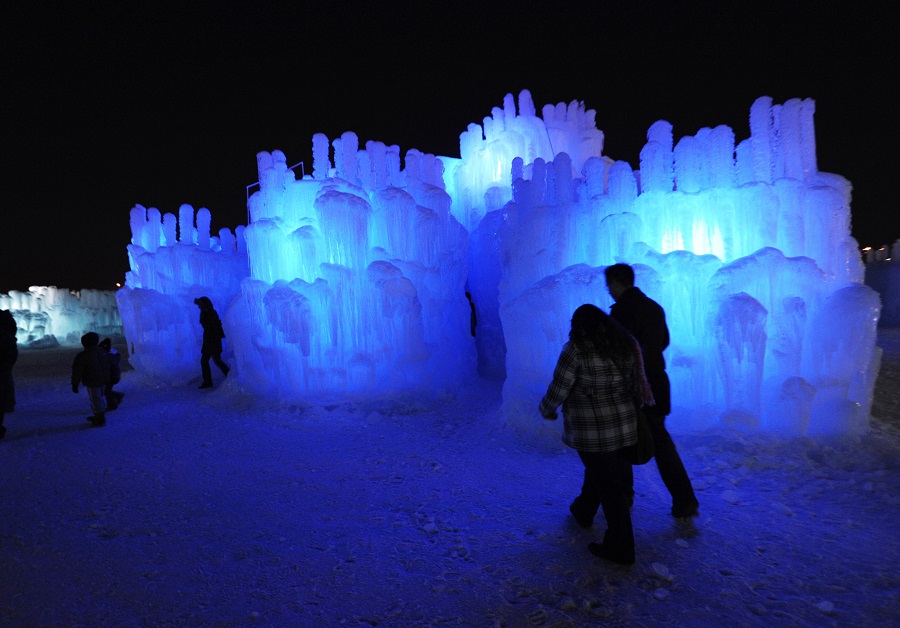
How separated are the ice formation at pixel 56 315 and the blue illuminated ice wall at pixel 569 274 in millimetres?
21080

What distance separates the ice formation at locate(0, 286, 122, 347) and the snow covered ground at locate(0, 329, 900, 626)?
2188 centimetres

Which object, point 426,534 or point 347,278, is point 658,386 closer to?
point 426,534

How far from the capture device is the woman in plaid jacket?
3.32m

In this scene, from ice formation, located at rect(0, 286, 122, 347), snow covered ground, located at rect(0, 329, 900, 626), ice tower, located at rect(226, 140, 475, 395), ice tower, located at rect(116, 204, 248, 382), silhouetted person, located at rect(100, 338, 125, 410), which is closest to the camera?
snow covered ground, located at rect(0, 329, 900, 626)

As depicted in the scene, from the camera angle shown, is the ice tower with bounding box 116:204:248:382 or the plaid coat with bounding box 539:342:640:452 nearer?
the plaid coat with bounding box 539:342:640:452

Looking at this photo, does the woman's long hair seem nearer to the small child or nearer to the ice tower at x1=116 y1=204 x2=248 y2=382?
the small child

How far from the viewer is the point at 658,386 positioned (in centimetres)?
404

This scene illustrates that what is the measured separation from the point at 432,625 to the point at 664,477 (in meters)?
2.22

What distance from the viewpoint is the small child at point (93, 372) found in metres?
7.67

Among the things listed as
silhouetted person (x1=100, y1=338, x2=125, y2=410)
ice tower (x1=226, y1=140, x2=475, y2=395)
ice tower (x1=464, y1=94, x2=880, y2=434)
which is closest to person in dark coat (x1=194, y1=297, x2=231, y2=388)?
ice tower (x1=226, y1=140, x2=475, y2=395)

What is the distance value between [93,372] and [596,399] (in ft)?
25.6

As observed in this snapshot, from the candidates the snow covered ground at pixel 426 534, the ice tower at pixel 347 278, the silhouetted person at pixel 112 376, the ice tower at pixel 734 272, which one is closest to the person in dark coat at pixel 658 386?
the snow covered ground at pixel 426 534

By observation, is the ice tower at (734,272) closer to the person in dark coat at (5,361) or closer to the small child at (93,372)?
the small child at (93,372)

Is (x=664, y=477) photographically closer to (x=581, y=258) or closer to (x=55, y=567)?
(x=581, y=258)
